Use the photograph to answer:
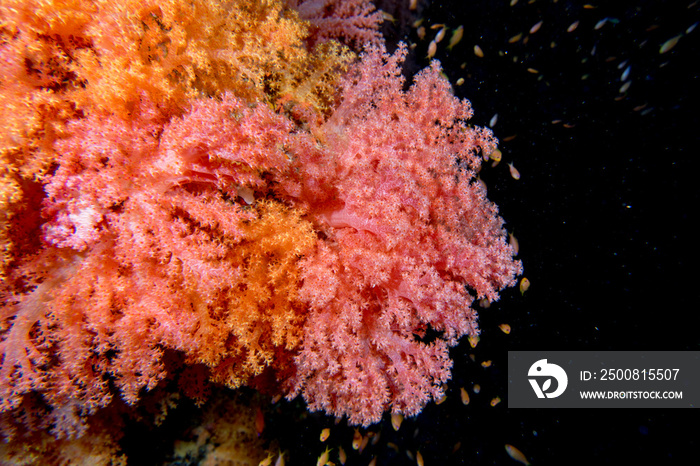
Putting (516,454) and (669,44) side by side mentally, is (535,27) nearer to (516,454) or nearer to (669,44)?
(669,44)

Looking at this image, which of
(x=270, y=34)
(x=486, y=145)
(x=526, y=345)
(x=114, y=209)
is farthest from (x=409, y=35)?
(x=526, y=345)

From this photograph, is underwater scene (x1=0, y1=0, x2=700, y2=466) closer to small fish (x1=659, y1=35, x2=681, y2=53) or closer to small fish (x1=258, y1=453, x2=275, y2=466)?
small fish (x1=258, y1=453, x2=275, y2=466)

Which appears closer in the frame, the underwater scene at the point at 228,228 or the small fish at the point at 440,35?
the underwater scene at the point at 228,228

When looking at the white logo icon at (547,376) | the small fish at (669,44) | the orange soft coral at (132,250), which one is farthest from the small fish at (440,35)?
the white logo icon at (547,376)

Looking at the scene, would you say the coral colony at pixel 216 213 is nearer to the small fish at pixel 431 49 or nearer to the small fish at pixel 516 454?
the small fish at pixel 431 49

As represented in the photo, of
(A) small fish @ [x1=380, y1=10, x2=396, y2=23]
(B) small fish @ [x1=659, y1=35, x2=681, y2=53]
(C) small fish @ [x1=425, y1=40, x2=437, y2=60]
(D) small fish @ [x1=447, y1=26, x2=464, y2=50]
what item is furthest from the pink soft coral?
(B) small fish @ [x1=659, y1=35, x2=681, y2=53]

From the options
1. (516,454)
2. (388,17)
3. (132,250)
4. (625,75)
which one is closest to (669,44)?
(625,75)
